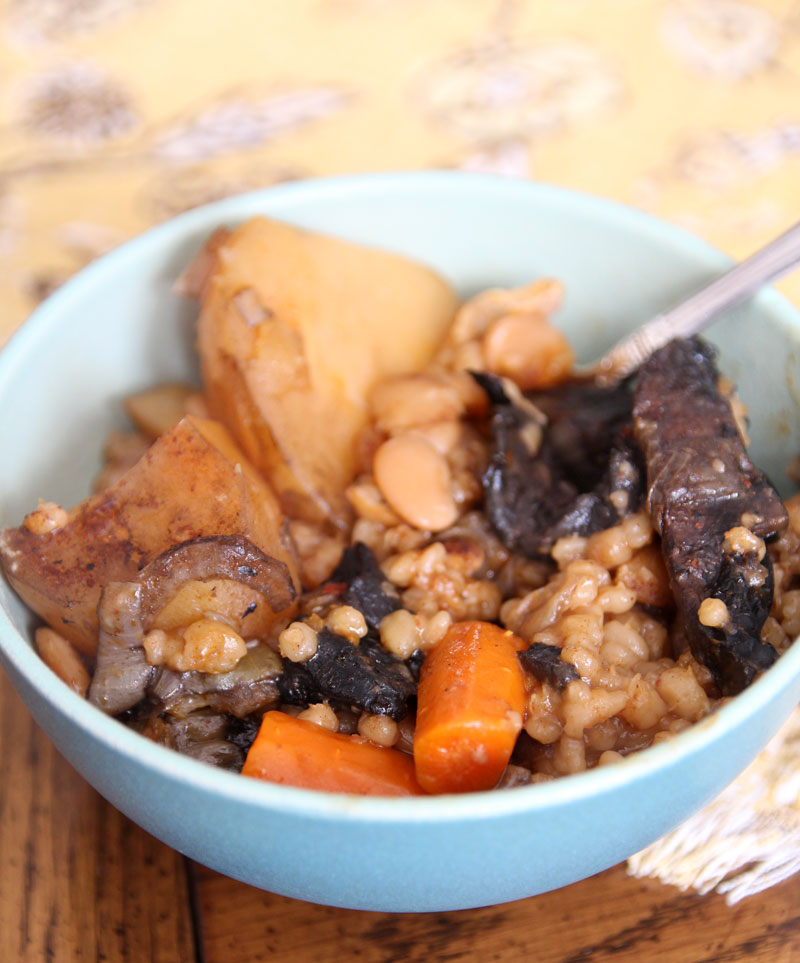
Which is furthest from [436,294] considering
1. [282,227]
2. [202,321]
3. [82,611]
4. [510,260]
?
[82,611]

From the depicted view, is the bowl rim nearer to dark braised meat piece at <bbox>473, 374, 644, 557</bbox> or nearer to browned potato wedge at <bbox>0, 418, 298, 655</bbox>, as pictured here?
browned potato wedge at <bbox>0, 418, 298, 655</bbox>

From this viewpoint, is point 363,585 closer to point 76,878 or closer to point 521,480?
point 521,480

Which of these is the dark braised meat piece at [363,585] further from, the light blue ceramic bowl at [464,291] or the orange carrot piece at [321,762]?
the light blue ceramic bowl at [464,291]

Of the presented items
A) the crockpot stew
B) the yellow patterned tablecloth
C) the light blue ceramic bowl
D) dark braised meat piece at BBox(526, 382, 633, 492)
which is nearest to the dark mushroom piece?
the crockpot stew

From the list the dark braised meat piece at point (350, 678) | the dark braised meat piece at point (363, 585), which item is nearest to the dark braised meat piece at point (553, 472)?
the dark braised meat piece at point (363, 585)

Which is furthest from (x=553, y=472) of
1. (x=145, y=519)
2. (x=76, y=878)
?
(x=76, y=878)

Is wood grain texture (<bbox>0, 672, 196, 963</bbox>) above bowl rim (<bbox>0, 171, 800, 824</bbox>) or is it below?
below
